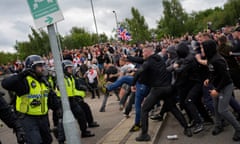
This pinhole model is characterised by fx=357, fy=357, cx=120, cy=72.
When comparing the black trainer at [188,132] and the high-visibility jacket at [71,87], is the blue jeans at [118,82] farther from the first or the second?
the black trainer at [188,132]

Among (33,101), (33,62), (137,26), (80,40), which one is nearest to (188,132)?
(33,101)

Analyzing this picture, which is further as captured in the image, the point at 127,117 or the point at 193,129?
the point at 127,117

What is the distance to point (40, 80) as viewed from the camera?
560 centimetres

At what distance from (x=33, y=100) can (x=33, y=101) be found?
2 centimetres

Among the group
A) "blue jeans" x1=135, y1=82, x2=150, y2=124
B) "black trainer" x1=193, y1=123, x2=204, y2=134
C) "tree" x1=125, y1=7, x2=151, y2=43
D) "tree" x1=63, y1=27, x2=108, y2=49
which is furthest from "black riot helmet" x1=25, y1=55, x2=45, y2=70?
"tree" x1=63, y1=27, x2=108, y2=49

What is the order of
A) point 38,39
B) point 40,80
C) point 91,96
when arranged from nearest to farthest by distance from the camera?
point 40,80
point 91,96
point 38,39

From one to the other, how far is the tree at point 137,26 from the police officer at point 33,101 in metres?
50.5

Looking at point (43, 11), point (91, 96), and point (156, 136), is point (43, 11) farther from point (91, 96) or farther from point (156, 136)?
point (91, 96)

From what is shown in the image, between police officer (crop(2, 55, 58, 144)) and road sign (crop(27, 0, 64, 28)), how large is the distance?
38.7 inches

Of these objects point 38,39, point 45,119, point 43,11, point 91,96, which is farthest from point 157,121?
point 38,39

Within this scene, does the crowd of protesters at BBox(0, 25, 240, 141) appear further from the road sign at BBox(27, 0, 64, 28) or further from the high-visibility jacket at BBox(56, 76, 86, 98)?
the road sign at BBox(27, 0, 64, 28)

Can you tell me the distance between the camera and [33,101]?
5422 millimetres

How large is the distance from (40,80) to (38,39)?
125ft

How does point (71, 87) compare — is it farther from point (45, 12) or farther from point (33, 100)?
point (45, 12)
